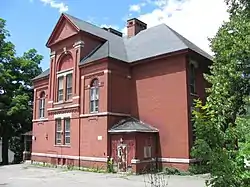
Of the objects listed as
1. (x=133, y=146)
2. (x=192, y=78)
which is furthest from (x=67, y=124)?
(x=192, y=78)

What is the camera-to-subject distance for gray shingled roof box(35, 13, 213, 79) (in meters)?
23.7

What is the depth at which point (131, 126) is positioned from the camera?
21969 mm

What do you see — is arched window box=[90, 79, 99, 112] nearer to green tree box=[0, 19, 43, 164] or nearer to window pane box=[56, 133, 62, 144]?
window pane box=[56, 133, 62, 144]

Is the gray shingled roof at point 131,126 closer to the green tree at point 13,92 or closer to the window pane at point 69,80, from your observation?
the window pane at point 69,80

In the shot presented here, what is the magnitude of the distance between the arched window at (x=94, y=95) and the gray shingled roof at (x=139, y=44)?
1.92m

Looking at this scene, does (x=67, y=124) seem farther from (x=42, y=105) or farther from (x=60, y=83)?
(x=42, y=105)

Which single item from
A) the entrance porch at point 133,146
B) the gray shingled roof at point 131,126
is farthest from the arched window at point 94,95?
the entrance porch at point 133,146

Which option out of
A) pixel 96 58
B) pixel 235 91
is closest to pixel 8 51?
pixel 96 58

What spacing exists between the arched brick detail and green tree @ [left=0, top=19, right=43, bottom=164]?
9008 millimetres

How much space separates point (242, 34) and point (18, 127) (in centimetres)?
2889

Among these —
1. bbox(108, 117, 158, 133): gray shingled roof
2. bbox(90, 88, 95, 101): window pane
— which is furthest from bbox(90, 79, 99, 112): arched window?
bbox(108, 117, 158, 133): gray shingled roof

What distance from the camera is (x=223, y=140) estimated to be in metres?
7.25

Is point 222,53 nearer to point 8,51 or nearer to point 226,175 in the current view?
point 226,175

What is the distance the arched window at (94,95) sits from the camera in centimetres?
2441
